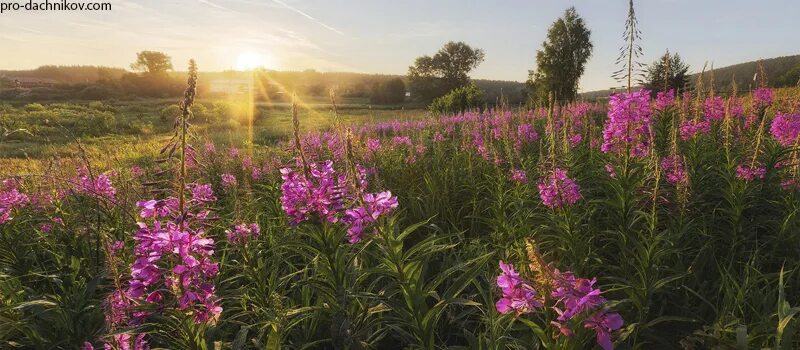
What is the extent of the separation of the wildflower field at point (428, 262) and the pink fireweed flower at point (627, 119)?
0.02 metres

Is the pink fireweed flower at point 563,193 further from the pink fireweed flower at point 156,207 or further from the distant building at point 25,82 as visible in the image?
the distant building at point 25,82

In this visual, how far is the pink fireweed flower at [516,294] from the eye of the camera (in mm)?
1648

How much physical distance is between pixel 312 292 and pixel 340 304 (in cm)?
122

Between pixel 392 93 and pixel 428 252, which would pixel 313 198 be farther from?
pixel 392 93

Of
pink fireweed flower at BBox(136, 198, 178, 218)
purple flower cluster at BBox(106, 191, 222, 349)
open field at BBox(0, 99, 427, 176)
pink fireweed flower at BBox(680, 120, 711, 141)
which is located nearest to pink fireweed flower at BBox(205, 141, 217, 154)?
open field at BBox(0, 99, 427, 176)

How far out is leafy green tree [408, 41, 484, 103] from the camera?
82375 mm

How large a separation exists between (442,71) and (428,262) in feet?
280

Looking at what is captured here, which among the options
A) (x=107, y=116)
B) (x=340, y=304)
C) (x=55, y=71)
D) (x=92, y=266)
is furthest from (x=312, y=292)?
(x=55, y=71)

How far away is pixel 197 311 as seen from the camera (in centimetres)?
217

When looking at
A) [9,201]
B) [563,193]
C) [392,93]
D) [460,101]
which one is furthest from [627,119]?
[392,93]

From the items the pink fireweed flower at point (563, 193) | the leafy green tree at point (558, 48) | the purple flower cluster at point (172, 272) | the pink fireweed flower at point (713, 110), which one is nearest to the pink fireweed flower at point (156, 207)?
the purple flower cluster at point (172, 272)

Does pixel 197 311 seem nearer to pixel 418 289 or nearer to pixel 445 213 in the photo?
pixel 418 289

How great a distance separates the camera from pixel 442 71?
3383 inches

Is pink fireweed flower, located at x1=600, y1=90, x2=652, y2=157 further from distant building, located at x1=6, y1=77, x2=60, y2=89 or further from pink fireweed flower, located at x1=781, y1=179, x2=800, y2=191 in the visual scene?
distant building, located at x1=6, y1=77, x2=60, y2=89
